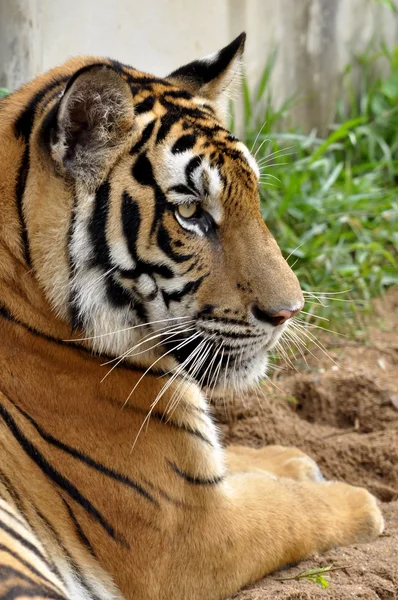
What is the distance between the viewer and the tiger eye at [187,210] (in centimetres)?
244

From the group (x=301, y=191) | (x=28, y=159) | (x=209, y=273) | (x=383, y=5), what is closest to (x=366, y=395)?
(x=301, y=191)

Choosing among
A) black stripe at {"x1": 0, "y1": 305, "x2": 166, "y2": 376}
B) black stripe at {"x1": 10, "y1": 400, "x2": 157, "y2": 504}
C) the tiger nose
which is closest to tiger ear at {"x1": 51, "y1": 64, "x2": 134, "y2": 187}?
black stripe at {"x1": 0, "y1": 305, "x2": 166, "y2": 376}

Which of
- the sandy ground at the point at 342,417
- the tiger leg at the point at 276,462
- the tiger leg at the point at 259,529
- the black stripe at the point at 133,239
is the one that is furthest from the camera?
the sandy ground at the point at 342,417

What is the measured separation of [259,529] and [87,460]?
1.82 feet

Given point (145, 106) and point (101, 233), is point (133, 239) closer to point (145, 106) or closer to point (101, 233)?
point (101, 233)

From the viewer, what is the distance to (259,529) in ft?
8.70

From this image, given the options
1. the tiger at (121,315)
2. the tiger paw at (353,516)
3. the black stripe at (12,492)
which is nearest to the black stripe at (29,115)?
the tiger at (121,315)

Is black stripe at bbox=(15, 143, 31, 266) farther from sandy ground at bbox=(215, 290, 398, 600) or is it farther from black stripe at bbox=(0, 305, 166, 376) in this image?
sandy ground at bbox=(215, 290, 398, 600)

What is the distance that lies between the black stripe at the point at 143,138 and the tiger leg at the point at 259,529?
3.18ft

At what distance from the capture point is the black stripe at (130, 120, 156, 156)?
2443mm

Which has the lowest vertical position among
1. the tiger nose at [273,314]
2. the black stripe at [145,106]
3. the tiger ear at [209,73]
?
the tiger nose at [273,314]

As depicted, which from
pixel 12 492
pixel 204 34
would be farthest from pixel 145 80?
pixel 204 34

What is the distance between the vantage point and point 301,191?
511 centimetres

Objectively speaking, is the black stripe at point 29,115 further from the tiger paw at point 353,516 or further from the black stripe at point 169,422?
the tiger paw at point 353,516
